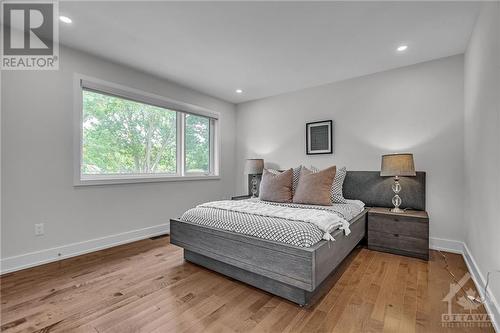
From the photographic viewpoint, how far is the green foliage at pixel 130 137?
291cm

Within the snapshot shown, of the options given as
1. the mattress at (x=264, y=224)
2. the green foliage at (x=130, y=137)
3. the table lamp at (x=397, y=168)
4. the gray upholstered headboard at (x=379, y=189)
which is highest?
the green foliage at (x=130, y=137)

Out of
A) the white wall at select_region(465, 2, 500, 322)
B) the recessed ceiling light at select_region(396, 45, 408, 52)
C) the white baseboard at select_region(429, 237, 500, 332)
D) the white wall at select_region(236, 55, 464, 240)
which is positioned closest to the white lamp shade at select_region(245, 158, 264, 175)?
the white wall at select_region(236, 55, 464, 240)

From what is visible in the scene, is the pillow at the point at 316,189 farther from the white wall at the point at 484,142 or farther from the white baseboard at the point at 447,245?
the white baseboard at the point at 447,245

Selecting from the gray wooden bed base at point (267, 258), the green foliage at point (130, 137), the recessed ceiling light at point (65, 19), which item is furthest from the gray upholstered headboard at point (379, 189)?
the recessed ceiling light at point (65, 19)

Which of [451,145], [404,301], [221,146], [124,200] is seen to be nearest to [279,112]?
[221,146]

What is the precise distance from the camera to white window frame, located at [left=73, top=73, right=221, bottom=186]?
2.69m

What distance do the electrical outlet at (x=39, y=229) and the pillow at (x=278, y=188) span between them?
97.8 inches

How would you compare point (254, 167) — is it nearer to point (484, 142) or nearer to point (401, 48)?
point (401, 48)

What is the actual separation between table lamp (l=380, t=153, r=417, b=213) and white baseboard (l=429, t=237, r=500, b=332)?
2.01ft

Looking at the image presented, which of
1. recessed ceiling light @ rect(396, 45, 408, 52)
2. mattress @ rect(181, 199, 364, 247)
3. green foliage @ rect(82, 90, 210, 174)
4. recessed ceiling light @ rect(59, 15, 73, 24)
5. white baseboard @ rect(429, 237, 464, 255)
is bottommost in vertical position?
white baseboard @ rect(429, 237, 464, 255)

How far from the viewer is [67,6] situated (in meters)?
1.97

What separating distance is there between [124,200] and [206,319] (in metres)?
2.16

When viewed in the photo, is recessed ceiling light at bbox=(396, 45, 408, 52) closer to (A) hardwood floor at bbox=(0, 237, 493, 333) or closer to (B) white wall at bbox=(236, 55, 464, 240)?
(B) white wall at bbox=(236, 55, 464, 240)

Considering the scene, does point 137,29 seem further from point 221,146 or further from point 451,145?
point 451,145
